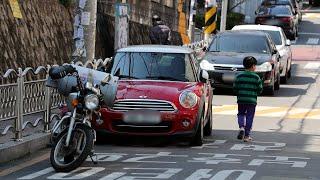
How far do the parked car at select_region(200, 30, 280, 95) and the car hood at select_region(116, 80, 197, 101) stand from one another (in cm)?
751

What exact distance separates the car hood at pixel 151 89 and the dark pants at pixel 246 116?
3.90ft

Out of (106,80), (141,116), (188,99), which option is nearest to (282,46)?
(188,99)

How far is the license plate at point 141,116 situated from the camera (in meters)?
11.6

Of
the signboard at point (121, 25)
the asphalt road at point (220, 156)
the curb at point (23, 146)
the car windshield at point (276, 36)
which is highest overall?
the signboard at point (121, 25)

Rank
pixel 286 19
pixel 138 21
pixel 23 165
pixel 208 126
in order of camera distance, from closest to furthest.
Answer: pixel 23 165, pixel 208 126, pixel 138 21, pixel 286 19

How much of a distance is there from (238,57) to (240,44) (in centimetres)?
125

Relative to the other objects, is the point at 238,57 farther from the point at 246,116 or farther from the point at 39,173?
the point at 39,173

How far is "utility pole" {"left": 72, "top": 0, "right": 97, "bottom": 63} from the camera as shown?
45.6 feet

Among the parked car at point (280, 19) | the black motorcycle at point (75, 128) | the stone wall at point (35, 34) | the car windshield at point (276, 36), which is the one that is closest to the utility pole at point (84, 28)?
the stone wall at point (35, 34)

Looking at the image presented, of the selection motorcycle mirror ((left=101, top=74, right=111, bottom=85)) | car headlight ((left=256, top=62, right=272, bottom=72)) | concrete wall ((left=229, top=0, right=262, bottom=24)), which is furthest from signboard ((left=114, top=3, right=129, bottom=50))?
concrete wall ((left=229, top=0, right=262, bottom=24))

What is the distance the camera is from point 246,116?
13148 millimetres

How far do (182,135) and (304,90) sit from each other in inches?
443

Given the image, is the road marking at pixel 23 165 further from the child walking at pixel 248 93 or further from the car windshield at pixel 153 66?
the child walking at pixel 248 93

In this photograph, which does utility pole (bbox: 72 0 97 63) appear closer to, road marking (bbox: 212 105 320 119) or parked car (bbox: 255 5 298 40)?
road marking (bbox: 212 105 320 119)
